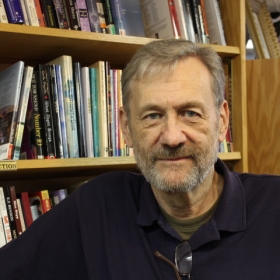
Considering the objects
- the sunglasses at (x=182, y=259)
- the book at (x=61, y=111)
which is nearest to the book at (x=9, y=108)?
the book at (x=61, y=111)

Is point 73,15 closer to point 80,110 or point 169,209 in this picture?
point 80,110

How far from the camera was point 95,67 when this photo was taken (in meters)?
1.84

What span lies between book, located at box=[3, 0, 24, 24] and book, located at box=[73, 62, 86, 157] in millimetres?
237

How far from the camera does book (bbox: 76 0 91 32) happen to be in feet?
5.87

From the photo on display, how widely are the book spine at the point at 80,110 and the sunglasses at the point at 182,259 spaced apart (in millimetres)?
579

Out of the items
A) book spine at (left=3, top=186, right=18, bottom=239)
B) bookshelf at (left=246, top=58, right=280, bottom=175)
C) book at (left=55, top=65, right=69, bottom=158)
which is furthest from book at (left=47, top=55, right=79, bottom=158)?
bookshelf at (left=246, top=58, right=280, bottom=175)

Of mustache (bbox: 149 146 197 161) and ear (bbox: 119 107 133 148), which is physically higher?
ear (bbox: 119 107 133 148)

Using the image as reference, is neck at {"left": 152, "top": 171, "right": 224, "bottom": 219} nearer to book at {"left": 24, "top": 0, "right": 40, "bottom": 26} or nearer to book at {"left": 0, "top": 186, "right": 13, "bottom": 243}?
book at {"left": 0, "top": 186, "right": 13, "bottom": 243}

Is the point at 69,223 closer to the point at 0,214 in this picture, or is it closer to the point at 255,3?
the point at 0,214

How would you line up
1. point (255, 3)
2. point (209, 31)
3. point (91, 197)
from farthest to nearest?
point (255, 3), point (209, 31), point (91, 197)

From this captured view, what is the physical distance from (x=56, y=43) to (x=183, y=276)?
2.90 ft

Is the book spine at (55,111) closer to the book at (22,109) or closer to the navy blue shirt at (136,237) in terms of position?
the book at (22,109)

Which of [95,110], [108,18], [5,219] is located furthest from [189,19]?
[5,219]

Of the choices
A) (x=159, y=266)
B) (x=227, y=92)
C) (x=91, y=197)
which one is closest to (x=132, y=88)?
(x=91, y=197)
